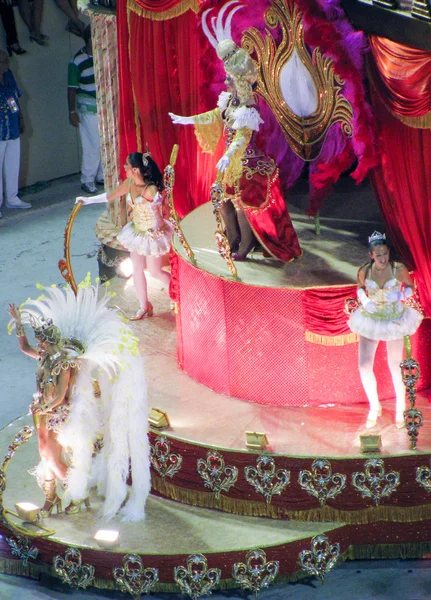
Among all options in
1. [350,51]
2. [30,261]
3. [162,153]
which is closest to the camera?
[350,51]

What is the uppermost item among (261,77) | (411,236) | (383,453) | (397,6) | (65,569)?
(397,6)

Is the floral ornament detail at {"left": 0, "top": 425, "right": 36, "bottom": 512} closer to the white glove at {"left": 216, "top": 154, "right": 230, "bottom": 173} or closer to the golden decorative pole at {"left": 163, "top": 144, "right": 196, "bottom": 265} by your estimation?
the golden decorative pole at {"left": 163, "top": 144, "right": 196, "bottom": 265}

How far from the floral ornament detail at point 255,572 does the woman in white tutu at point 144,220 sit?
254 centimetres

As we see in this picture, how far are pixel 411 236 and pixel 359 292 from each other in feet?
1.89

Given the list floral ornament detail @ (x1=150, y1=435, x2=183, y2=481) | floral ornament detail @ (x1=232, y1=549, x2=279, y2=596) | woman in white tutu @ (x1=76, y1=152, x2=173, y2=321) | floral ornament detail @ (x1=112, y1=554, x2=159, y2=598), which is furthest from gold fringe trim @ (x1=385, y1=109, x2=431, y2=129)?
floral ornament detail @ (x1=112, y1=554, x2=159, y2=598)

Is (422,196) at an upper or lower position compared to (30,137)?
upper

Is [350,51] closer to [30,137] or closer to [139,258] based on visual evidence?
[139,258]

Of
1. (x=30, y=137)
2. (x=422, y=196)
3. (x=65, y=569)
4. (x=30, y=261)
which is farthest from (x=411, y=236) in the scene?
(x=30, y=137)

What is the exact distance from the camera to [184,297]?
9.22 m

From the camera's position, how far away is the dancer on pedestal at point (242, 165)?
8570 millimetres

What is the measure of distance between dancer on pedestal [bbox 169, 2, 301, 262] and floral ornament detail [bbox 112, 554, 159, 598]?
2263mm

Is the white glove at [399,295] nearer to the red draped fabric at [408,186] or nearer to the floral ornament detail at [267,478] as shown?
the red draped fabric at [408,186]

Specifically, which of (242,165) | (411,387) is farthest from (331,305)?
(242,165)

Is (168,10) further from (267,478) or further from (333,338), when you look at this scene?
(267,478)
